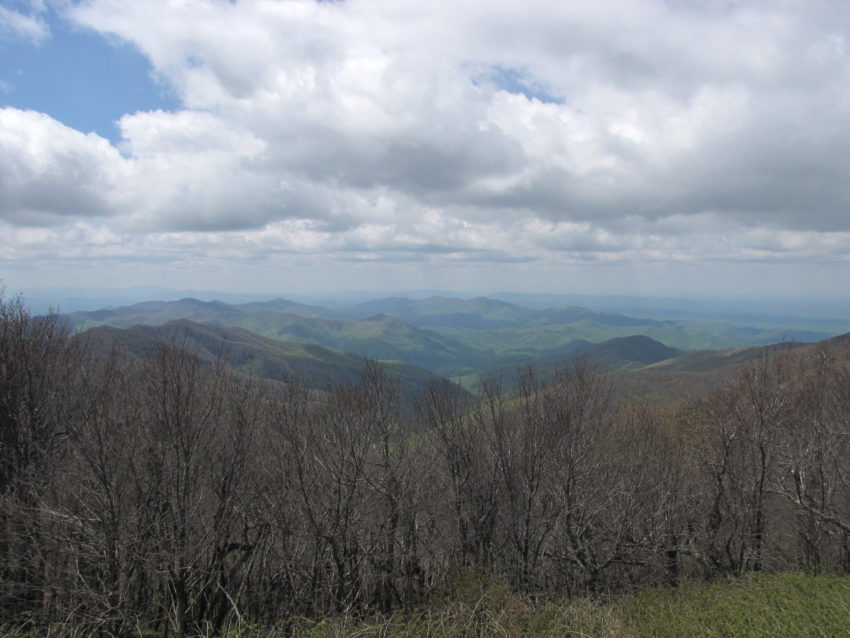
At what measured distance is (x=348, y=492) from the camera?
2131 centimetres

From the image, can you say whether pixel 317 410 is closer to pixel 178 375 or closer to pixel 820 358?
pixel 178 375

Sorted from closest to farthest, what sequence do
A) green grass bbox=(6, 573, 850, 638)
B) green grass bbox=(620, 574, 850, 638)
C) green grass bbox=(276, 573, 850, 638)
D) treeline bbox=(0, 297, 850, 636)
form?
green grass bbox=(6, 573, 850, 638)
green grass bbox=(276, 573, 850, 638)
green grass bbox=(620, 574, 850, 638)
treeline bbox=(0, 297, 850, 636)

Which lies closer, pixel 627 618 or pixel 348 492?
pixel 627 618

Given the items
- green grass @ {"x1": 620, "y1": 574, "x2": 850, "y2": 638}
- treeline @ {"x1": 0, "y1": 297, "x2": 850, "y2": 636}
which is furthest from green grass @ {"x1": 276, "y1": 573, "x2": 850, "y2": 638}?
treeline @ {"x1": 0, "y1": 297, "x2": 850, "y2": 636}

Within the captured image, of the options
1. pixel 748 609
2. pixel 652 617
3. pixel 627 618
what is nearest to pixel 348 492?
pixel 627 618

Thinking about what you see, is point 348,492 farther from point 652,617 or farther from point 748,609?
point 748,609

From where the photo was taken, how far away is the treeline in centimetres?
1633

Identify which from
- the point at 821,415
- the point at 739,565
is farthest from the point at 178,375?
the point at 821,415

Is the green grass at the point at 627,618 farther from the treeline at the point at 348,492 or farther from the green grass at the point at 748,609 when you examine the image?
the treeline at the point at 348,492

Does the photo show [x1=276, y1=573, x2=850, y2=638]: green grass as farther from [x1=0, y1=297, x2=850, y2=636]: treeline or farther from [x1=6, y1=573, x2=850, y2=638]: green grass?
[x1=0, y1=297, x2=850, y2=636]: treeline

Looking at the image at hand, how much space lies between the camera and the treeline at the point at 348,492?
16328mm

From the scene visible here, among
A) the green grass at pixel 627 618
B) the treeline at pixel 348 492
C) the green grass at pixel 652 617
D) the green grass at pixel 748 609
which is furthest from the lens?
the treeline at pixel 348 492

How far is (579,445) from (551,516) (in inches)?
180

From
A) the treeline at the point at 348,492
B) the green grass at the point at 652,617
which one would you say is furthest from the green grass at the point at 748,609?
the treeline at the point at 348,492
